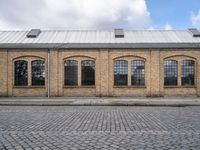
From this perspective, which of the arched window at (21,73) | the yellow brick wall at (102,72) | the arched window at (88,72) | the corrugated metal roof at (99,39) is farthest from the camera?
the arched window at (21,73)

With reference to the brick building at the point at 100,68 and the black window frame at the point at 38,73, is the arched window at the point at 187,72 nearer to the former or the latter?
the brick building at the point at 100,68

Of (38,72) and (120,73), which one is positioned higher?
(38,72)

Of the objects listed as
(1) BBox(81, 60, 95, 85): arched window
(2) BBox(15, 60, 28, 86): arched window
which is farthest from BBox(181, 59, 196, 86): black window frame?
(2) BBox(15, 60, 28, 86): arched window

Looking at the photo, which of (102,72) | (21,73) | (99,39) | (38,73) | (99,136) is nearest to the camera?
(99,136)

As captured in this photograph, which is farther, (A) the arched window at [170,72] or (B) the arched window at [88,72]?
(B) the arched window at [88,72]

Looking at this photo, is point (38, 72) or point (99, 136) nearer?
point (99, 136)

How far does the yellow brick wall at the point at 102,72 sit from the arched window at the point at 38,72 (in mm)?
464

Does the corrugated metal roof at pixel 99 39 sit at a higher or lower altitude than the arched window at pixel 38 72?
higher

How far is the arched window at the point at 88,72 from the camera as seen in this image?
2833cm

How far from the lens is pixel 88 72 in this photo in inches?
1118

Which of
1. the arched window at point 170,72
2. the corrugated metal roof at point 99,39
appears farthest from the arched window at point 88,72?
the arched window at point 170,72

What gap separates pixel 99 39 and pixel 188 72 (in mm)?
9409

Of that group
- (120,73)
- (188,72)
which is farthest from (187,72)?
(120,73)

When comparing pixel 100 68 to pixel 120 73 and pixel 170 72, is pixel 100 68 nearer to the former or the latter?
pixel 120 73
